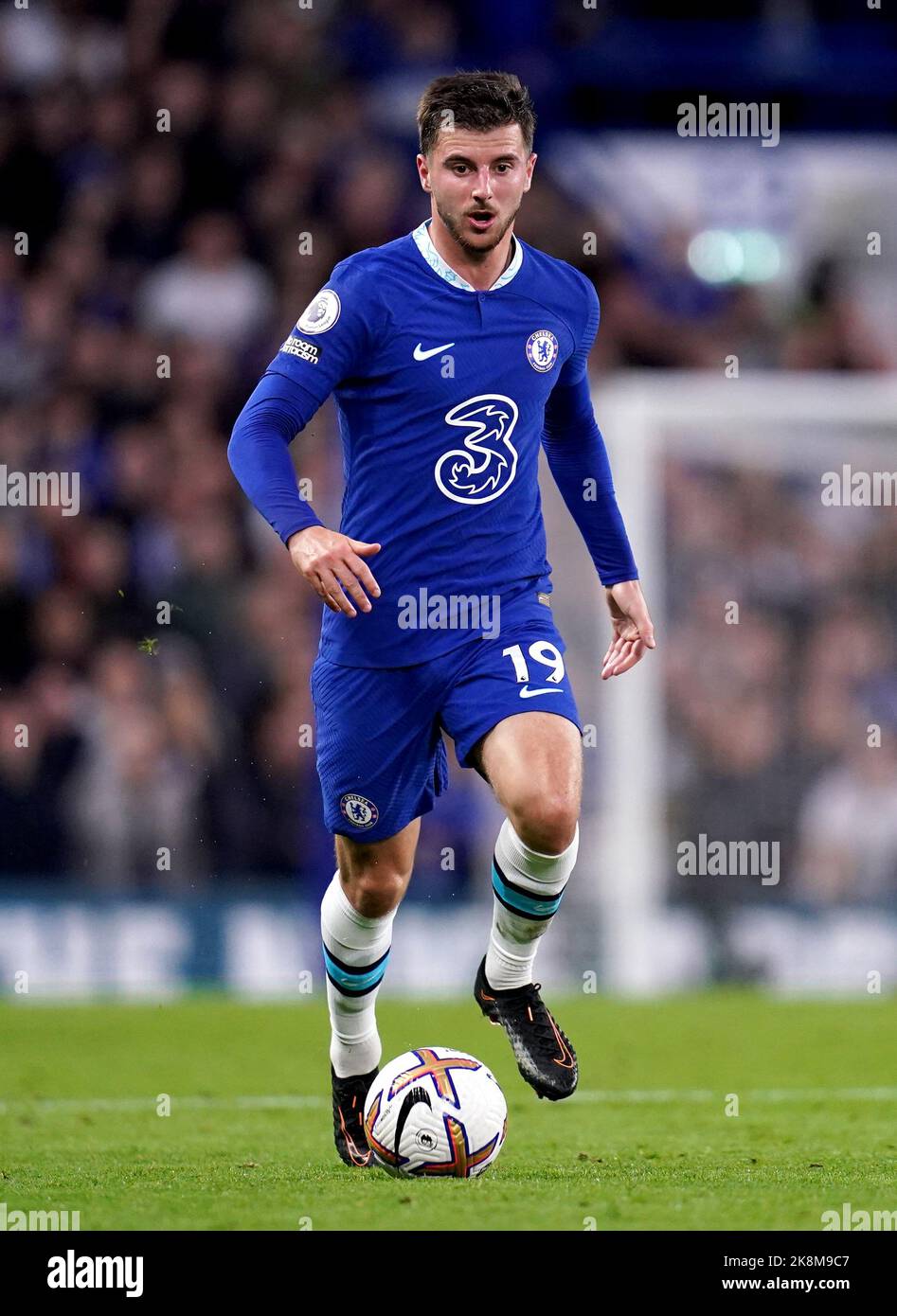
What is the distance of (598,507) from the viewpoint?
6.61m

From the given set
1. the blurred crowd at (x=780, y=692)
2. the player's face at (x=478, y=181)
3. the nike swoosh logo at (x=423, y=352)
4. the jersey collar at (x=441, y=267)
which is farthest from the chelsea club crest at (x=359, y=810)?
the blurred crowd at (x=780, y=692)

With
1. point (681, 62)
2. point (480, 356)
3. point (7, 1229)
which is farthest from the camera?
point (681, 62)

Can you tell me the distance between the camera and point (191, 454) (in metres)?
14.2

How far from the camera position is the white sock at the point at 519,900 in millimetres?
5992

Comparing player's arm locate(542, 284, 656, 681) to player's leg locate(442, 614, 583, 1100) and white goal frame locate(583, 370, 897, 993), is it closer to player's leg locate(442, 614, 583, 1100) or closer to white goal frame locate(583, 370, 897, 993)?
player's leg locate(442, 614, 583, 1100)

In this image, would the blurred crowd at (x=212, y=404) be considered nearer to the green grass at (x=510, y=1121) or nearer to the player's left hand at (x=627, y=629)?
the green grass at (x=510, y=1121)

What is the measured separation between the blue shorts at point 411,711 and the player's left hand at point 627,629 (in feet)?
1.44

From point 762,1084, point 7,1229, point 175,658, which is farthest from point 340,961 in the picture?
point 175,658

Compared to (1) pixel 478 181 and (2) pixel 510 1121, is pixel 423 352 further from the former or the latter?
(2) pixel 510 1121

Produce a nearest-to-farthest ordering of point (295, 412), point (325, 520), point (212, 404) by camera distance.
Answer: point (295, 412), point (325, 520), point (212, 404)

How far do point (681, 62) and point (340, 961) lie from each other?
1200cm

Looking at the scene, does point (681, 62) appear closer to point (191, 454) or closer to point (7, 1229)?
point (191, 454)

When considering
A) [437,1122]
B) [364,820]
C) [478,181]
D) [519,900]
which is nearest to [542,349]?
[478,181]

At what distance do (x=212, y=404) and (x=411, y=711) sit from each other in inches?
353
